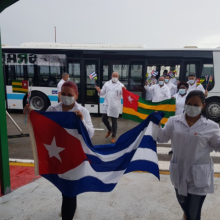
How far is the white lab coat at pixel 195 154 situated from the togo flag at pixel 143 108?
2.24 meters

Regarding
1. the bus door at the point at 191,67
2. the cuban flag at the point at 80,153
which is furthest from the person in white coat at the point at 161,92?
the cuban flag at the point at 80,153

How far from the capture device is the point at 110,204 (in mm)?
3162

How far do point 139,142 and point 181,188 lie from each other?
73cm

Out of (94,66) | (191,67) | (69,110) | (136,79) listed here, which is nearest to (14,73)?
(94,66)

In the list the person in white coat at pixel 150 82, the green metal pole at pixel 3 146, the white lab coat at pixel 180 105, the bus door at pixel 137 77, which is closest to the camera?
the green metal pole at pixel 3 146

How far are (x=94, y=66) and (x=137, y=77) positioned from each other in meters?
1.96

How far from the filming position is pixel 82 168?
8.22 ft

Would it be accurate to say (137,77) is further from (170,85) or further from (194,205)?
(194,205)

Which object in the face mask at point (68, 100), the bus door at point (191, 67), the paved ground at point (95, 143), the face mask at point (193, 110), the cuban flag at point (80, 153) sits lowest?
the paved ground at point (95, 143)

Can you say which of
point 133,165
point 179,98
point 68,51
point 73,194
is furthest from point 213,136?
point 68,51

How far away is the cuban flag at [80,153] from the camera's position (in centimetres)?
248

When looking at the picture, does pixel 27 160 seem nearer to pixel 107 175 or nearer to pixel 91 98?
pixel 107 175

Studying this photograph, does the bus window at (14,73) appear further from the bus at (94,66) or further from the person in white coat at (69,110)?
the person in white coat at (69,110)

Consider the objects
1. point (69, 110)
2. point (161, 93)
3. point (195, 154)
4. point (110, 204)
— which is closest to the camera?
point (195, 154)
